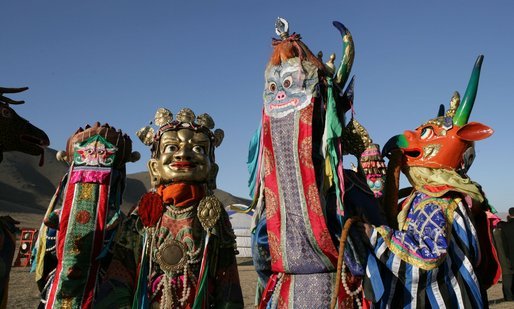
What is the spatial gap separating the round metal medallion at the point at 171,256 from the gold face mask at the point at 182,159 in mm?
569

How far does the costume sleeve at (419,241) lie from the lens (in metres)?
2.78

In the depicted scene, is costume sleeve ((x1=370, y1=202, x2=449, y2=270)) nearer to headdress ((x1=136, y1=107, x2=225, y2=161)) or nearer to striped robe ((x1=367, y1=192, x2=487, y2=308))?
striped robe ((x1=367, y1=192, x2=487, y2=308))

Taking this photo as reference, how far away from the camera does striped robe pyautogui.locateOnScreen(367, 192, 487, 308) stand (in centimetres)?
280

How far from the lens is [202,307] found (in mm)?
3842

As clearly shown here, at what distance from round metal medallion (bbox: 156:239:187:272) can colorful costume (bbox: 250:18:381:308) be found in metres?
0.93

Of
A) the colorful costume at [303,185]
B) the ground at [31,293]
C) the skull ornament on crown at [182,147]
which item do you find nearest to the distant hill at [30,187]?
the ground at [31,293]

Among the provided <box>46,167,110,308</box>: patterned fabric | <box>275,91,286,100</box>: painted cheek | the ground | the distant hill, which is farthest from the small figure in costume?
the distant hill

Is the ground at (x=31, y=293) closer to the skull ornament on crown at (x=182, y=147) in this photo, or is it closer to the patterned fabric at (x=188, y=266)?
the patterned fabric at (x=188, y=266)

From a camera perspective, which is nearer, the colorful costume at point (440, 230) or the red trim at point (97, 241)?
the colorful costume at point (440, 230)

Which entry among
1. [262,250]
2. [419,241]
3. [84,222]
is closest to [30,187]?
[84,222]

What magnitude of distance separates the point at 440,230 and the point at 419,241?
0.14 meters

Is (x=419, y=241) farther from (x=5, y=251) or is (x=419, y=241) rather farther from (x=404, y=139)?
(x=5, y=251)

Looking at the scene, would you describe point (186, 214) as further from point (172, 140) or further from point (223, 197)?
point (223, 197)

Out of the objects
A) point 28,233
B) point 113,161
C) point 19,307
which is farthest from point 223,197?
point 113,161
